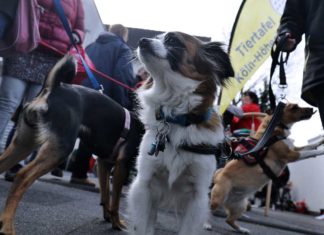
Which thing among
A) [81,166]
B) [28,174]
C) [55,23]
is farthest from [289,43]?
[81,166]

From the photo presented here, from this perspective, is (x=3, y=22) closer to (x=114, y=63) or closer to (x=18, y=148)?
(x=18, y=148)

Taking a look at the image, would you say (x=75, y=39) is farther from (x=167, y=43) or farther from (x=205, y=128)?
(x=205, y=128)

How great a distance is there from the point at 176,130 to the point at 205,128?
0.20 metres

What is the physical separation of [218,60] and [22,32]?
1701mm

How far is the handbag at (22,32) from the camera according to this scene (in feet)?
11.6

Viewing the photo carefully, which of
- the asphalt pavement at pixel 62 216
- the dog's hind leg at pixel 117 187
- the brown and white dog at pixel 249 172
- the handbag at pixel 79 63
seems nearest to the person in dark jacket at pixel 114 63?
the handbag at pixel 79 63

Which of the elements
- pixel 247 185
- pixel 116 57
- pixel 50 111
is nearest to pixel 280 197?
pixel 247 185

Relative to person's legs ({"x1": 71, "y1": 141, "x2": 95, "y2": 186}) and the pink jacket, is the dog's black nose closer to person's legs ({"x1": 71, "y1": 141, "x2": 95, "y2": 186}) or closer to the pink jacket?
the pink jacket

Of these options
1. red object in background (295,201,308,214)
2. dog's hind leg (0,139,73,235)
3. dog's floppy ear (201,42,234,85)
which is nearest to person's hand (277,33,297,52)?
dog's floppy ear (201,42,234,85)

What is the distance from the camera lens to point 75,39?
4.17m

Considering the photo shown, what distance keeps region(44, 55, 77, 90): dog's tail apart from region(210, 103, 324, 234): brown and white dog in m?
2.99

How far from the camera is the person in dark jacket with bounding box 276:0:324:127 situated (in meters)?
2.55

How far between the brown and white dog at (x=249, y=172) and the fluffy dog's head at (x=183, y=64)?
2761 millimetres

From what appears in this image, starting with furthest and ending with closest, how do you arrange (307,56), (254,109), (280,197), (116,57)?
(280,197) < (254,109) < (116,57) < (307,56)
